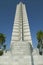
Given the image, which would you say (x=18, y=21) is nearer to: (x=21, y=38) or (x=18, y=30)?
(x=18, y=30)

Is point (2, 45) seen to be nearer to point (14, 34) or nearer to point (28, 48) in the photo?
point (14, 34)

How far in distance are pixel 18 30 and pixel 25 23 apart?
3596 millimetres

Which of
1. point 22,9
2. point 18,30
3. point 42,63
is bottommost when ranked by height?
point 42,63

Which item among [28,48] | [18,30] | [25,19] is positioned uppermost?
[25,19]

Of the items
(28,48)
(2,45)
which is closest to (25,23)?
(2,45)

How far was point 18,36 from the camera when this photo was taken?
53.5m

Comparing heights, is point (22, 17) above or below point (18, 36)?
above

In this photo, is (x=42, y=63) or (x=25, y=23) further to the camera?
(x=25, y=23)

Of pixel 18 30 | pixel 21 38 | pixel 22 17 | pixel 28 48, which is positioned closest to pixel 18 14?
pixel 22 17

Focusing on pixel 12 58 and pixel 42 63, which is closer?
pixel 12 58

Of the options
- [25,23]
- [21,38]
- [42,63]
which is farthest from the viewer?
[25,23]

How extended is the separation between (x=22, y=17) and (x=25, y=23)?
8.92 ft

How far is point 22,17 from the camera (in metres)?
57.8

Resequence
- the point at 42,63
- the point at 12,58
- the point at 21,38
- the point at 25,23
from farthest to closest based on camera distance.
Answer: the point at 25,23 → the point at 21,38 → the point at 42,63 → the point at 12,58
